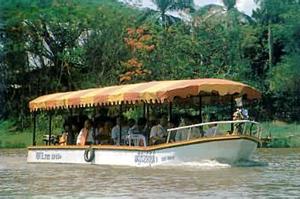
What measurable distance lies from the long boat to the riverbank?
1191cm

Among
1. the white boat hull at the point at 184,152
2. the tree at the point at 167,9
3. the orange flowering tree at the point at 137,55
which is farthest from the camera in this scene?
the tree at the point at 167,9

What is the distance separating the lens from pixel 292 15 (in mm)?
44375

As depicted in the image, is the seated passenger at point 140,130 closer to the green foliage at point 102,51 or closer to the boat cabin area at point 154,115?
the boat cabin area at point 154,115

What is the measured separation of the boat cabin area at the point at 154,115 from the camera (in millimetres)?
18906

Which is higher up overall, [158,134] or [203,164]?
[158,134]

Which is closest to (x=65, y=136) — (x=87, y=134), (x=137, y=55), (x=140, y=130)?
(x=87, y=134)

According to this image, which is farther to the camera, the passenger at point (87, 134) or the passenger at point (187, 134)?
the passenger at point (87, 134)

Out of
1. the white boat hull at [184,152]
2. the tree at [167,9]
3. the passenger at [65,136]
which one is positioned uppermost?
the tree at [167,9]

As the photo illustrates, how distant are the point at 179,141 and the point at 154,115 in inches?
166

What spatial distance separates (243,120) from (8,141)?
20.4 meters

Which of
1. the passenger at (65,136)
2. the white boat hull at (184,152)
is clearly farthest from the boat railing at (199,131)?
the passenger at (65,136)

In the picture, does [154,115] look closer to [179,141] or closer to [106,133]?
[106,133]

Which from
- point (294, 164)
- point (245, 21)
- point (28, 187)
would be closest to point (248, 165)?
point (294, 164)

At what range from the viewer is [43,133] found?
37.1 meters
